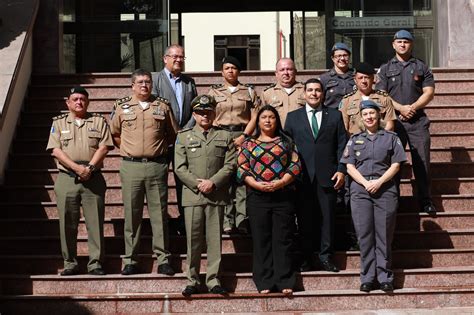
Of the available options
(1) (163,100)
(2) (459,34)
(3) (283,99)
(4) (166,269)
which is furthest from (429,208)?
(2) (459,34)

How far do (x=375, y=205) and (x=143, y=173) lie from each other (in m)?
2.16

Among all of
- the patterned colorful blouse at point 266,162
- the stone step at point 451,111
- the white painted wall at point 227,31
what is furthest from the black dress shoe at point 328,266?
the white painted wall at point 227,31

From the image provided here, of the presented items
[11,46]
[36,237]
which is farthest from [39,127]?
[36,237]

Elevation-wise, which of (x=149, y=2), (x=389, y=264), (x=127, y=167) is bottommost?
(x=389, y=264)

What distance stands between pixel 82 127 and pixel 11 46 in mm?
3522

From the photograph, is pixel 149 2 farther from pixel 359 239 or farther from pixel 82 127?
pixel 359 239

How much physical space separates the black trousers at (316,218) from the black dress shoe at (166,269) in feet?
4.09

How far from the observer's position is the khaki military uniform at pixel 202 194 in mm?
8820

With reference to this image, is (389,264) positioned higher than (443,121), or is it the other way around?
(443,121)

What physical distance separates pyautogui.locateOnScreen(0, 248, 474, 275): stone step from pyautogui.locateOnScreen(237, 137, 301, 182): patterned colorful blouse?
950mm

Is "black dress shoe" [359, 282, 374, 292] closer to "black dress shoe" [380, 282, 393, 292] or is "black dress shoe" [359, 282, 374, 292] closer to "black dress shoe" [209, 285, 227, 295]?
"black dress shoe" [380, 282, 393, 292]

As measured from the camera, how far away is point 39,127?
11961 mm

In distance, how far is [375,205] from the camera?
29.1ft

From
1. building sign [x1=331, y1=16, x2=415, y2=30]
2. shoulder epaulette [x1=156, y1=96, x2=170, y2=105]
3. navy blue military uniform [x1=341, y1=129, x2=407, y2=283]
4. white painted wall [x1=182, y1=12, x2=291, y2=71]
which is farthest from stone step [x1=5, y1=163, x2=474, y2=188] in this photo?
white painted wall [x1=182, y1=12, x2=291, y2=71]
